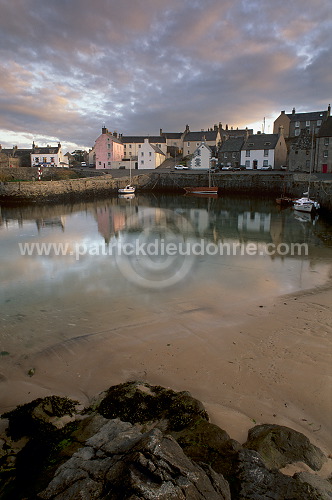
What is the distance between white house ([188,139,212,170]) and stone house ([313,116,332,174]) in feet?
55.2

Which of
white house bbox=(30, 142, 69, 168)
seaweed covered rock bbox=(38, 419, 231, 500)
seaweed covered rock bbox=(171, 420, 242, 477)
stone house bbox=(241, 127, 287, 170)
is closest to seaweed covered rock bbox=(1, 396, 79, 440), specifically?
seaweed covered rock bbox=(38, 419, 231, 500)

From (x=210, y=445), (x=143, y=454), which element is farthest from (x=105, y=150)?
(x=143, y=454)

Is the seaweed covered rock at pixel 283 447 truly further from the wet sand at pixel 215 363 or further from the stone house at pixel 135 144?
the stone house at pixel 135 144

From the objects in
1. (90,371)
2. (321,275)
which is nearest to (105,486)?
(90,371)

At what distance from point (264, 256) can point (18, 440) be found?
11.7 meters

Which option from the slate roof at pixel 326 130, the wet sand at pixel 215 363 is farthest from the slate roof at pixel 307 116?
the wet sand at pixel 215 363

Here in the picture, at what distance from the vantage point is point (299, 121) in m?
60.9

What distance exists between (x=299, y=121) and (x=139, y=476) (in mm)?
68414

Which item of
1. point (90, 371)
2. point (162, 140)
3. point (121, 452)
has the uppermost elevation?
point (162, 140)

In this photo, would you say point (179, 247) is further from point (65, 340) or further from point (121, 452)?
point (121, 452)

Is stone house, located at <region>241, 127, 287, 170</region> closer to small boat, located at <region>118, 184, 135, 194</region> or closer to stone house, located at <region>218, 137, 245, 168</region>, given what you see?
stone house, located at <region>218, 137, 245, 168</region>

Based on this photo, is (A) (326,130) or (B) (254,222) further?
(A) (326,130)

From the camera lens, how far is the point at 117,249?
1509 centimetres

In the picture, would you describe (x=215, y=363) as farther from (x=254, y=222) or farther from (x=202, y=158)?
(x=202, y=158)
